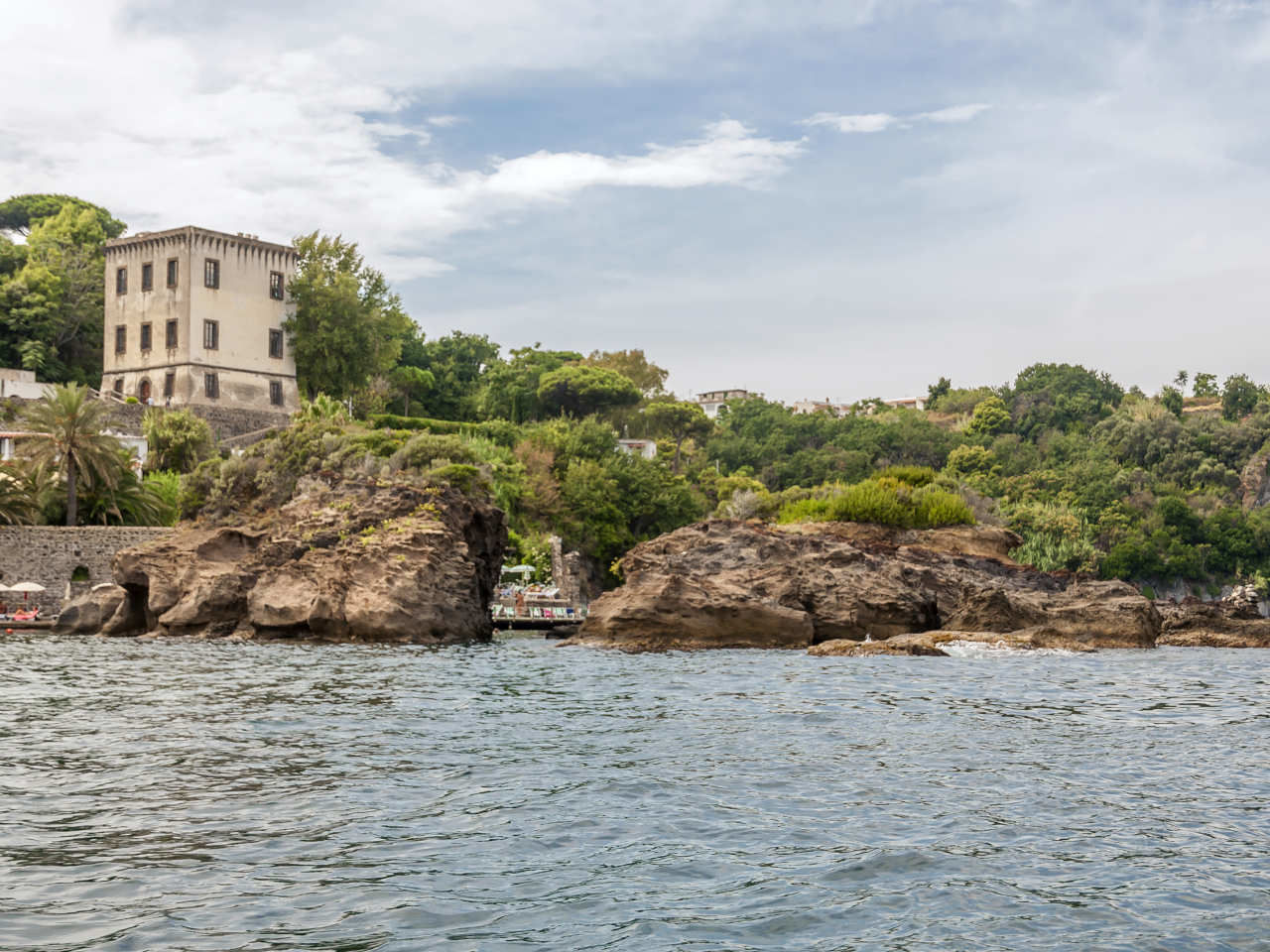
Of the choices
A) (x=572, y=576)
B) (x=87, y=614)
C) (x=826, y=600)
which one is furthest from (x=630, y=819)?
(x=572, y=576)

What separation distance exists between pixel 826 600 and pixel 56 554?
2903cm

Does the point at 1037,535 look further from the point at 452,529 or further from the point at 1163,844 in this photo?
the point at 1163,844

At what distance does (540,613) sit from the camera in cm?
5062

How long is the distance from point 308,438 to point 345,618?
11.7 m

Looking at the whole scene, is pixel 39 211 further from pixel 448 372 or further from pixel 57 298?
pixel 448 372

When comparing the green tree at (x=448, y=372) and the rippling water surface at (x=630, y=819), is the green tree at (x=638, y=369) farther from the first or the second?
the rippling water surface at (x=630, y=819)

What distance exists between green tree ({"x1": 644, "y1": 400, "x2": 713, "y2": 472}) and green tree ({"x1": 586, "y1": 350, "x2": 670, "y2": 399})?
6.66m

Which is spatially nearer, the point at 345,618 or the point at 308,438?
the point at 345,618

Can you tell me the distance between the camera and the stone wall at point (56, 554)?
47656mm

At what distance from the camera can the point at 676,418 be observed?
9006cm

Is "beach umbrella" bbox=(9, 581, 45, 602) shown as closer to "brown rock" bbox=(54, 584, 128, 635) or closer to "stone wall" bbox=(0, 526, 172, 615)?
"stone wall" bbox=(0, 526, 172, 615)

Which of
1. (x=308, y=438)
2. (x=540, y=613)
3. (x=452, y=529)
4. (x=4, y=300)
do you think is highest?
(x=4, y=300)

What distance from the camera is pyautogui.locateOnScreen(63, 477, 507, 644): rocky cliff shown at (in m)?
35.4

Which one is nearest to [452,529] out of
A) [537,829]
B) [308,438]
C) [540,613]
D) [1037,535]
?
[308,438]
